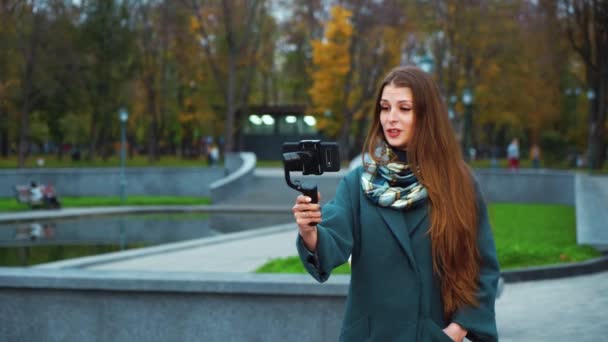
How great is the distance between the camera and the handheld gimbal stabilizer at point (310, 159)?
2.68 metres

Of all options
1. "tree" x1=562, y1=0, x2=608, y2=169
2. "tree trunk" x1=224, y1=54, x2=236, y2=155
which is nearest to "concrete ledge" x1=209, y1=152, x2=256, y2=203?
"tree trunk" x1=224, y1=54, x2=236, y2=155

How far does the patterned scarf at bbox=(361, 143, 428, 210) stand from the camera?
2939mm

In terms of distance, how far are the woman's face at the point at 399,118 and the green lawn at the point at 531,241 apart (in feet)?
22.7

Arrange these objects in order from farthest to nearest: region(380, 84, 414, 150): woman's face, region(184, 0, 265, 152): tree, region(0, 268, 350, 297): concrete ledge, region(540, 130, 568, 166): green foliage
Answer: region(540, 130, 568, 166): green foliage
region(184, 0, 265, 152): tree
region(0, 268, 350, 297): concrete ledge
region(380, 84, 414, 150): woman's face

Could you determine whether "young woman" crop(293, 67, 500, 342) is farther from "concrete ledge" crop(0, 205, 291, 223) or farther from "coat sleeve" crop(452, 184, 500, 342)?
"concrete ledge" crop(0, 205, 291, 223)

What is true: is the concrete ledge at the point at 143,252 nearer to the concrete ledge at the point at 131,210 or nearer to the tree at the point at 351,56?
the concrete ledge at the point at 131,210

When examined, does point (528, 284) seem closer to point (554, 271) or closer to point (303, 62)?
point (554, 271)

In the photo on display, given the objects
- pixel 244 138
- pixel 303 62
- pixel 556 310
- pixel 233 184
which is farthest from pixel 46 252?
pixel 303 62

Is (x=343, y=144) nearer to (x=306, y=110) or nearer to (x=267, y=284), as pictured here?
(x=306, y=110)

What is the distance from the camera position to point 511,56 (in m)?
44.8

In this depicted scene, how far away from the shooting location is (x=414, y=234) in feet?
9.76

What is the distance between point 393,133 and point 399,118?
0.19ft

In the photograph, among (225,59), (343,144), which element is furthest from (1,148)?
(343,144)

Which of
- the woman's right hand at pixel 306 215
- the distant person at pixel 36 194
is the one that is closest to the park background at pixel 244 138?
the distant person at pixel 36 194
